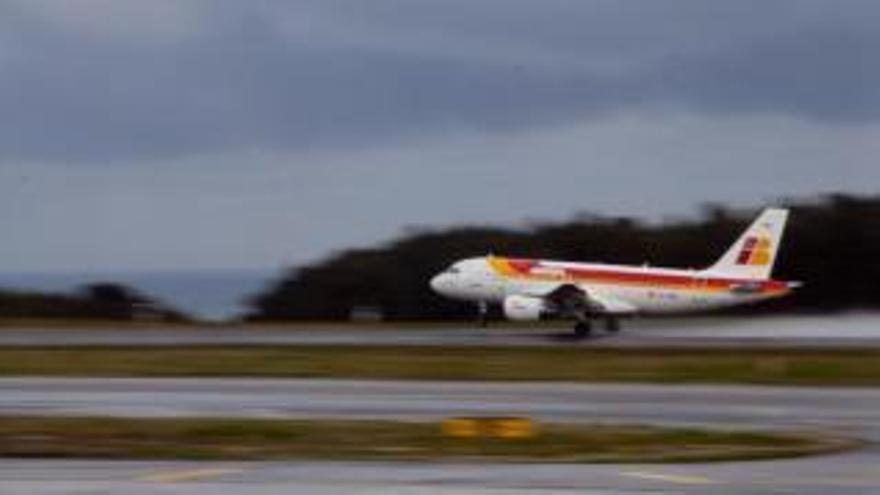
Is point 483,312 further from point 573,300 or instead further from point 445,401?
point 445,401

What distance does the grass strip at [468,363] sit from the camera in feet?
125

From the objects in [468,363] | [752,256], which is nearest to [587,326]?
[752,256]

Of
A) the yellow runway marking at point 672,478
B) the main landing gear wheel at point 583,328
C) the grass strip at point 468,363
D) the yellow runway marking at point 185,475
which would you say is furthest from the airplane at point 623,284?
the yellow runway marking at point 672,478

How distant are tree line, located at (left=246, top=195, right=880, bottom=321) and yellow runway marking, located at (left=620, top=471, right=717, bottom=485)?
64453 millimetres

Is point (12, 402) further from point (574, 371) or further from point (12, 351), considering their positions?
point (12, 351)

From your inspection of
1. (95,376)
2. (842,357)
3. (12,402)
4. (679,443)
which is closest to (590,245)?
(842,357)

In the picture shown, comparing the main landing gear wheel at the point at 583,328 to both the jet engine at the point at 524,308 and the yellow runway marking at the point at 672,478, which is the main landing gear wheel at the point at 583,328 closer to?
the jet engine at the point at 524,308

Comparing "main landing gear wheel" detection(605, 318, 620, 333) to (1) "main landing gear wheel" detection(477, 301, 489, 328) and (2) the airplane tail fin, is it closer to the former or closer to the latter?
(2) the airplane tail fin

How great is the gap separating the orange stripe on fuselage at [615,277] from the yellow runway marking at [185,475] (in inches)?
2056

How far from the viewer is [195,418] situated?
2627cm

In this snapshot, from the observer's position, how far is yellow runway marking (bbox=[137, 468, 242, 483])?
58.7ft

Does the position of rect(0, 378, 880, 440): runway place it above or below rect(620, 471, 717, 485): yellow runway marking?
above

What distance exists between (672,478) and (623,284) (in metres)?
53.2

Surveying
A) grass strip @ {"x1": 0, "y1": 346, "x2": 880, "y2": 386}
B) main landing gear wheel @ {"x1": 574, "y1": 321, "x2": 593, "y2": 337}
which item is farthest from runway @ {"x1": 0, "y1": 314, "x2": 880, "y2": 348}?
grass strip @ {"x1": 0, "y1": 346, "x2": 880, "y2": 386}
